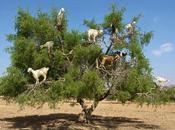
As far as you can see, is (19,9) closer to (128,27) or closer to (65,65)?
(65,65)

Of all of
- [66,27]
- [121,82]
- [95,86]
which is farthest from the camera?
[66,27]

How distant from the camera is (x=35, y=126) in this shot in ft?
79.3

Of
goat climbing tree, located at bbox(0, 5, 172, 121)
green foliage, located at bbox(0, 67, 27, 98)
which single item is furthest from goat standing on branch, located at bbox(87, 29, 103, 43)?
green foliage, located at bbox(0, 67, 27, 98)

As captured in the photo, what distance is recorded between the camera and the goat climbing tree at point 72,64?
2098cm

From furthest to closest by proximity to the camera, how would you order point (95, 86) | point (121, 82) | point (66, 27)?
point (66, 27) < point (121, 82) < point (95, 86)

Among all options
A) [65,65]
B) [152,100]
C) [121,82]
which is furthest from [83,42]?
[152,100]

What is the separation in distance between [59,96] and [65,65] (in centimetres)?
198

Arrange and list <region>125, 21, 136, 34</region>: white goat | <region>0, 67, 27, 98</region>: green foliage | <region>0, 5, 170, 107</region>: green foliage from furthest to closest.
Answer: <region>125, 21, 136, 34</region>: white goat → <region>0, 67, 27, 98</region>: green foliage → <region>0, 5, 170, 107</region>: green foliage

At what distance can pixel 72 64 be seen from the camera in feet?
72.3

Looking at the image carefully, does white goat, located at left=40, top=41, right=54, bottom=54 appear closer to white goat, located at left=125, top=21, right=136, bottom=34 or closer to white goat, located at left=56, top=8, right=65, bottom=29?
white goat, located at left=56, top=8, right=65, bottom=29

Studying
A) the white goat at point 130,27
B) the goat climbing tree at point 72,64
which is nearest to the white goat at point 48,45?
the goat climbing tree at point 72,64

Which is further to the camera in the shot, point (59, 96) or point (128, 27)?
point (128, 27)

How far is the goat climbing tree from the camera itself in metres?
21.0

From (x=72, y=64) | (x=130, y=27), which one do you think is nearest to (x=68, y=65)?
(x=72, y=64)
